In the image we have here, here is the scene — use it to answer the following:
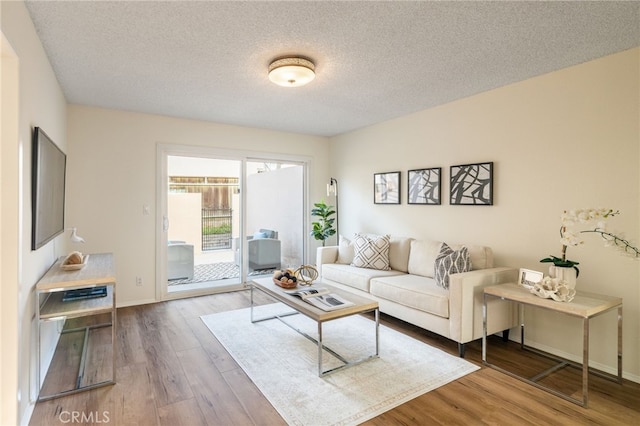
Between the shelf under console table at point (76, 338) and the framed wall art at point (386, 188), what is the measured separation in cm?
336

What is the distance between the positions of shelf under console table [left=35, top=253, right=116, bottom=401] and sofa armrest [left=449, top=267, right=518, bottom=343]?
2.63 meters

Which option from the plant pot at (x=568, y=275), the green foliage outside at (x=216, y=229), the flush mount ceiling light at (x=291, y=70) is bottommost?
the plant pot at (x=568, y=275)

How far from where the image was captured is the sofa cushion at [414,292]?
298 cm

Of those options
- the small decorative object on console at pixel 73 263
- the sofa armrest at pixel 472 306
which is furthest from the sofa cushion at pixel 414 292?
the small decorative object on console at pixel 73 263

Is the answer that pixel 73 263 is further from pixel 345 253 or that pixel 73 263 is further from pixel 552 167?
pixel 552 167

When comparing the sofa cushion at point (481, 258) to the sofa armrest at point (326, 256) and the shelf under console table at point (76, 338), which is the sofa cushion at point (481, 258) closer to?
the sofa armrest at point (326, 256)

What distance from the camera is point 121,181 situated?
4.24 metres

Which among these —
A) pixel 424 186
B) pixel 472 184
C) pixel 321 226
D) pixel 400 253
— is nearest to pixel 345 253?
pixel 400 253

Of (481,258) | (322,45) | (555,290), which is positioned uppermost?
(322,45)

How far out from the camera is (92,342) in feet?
10.4

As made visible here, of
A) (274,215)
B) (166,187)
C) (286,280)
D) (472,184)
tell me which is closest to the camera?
(286,280)

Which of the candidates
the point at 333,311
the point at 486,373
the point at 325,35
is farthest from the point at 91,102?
the point at 486,373

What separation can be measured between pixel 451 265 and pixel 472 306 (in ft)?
1.38

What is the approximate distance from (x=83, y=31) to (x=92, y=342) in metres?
2.65
